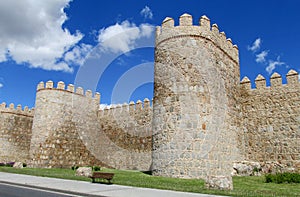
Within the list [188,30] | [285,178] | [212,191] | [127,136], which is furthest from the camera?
[127,136]

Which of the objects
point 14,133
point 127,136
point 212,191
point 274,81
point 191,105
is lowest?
point 212,191

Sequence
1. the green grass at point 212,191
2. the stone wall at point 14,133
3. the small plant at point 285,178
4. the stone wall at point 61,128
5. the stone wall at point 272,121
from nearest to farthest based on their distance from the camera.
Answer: the green grass at point 212,191, the small plant at point 285,178, the stone wall at point 272,121, the stone wall at point 61,128, the stone wall at point 14,133

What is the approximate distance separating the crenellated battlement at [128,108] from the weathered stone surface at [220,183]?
12.2 metres

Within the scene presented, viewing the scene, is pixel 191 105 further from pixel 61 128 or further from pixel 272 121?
pixel 61 128

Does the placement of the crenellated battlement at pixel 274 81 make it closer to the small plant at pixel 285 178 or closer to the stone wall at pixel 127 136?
the small plant at pixel 285 178

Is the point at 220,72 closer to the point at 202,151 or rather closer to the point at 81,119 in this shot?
the point at 202,151

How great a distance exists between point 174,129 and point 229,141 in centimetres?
363

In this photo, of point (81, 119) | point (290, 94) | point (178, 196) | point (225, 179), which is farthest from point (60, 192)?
point (81, 119)

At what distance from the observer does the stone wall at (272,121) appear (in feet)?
48.5

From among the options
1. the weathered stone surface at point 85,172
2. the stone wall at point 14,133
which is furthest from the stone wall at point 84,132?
the weathered stone surface at point 85,172

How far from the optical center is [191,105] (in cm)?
1276

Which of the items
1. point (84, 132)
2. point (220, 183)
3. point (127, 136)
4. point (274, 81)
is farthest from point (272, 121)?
point (84, 132)

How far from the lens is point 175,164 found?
12.3m

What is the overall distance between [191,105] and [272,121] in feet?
19.3
